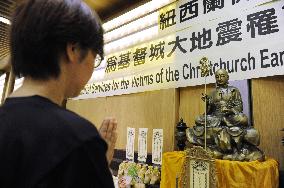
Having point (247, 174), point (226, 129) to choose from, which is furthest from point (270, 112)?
point (247, 174)

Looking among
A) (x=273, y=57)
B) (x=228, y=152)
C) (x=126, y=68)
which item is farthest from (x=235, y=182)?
(x=126, y=68)

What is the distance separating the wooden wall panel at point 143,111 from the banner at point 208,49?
5.7 inches

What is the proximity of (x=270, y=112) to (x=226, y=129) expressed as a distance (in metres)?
0.52

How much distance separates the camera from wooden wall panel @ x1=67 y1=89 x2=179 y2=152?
10.3 ft

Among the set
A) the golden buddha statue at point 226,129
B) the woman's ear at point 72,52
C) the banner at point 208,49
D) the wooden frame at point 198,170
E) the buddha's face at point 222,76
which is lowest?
the wooden frame at point 198,170

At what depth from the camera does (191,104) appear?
3047mm

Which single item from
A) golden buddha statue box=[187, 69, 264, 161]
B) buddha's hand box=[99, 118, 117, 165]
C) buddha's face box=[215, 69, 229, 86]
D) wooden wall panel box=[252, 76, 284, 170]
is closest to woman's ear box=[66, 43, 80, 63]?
buddha's hand box=[99, 118, 117, 165]

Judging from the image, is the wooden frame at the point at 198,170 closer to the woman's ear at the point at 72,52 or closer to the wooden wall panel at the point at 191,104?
the wooden wall panel at the point at 191,104

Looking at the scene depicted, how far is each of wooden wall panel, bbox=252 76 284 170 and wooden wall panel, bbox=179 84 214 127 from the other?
0.54 metres

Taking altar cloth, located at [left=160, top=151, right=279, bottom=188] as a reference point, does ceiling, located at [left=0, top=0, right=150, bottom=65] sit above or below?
above

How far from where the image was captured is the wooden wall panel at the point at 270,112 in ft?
7.68

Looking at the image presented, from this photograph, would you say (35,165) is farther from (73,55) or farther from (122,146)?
(122,146)

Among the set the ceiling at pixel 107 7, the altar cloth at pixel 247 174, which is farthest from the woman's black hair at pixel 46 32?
the ceiling at pixel 107 7

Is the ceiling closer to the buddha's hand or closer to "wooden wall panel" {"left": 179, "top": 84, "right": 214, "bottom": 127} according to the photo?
"wooden wall panel" {"left": 179, "top": 84, "right": 214, "bottom": 127}
